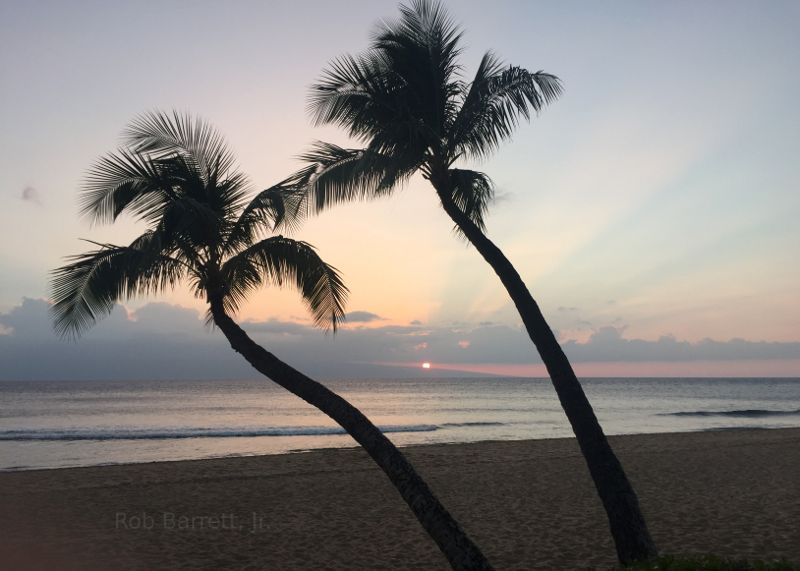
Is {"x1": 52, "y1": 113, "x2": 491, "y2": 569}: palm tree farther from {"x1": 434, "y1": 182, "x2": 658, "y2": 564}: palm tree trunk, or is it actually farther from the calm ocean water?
the calm ocean water

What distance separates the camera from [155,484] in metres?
16.3

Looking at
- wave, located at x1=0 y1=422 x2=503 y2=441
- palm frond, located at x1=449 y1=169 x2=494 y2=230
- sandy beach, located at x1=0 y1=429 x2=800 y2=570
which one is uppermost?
palm frond, located at x1=449 y1=169 x2=494 y2=230

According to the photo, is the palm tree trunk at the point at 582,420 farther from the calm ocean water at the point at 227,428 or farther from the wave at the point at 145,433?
the wave at the point at 145,433

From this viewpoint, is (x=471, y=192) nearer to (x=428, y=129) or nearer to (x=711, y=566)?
(x=428, y=129)

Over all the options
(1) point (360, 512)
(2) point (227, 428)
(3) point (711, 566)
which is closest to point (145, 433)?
(2) point (227, 428)

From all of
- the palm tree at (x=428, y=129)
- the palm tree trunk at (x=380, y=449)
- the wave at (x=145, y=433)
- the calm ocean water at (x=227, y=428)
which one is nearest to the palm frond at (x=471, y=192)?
the palm tree at (x=428, y=129)

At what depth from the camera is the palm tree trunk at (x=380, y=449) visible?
20.1 ft

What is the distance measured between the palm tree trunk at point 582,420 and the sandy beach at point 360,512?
267 cm

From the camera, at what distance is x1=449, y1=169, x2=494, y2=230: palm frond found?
348 inches

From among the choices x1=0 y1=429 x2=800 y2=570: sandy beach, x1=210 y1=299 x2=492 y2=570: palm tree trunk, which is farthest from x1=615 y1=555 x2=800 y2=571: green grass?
x1=0 y1=429 x2=800 y2=570: sandy beach

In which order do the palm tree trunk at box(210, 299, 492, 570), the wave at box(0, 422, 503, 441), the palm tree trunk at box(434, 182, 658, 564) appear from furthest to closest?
the wave at box(0, 422, 503, 441) < the palm tree trunk at box(434, 182, 658, 564) < the palm tree trunk at box(210, 299, 492, 570)

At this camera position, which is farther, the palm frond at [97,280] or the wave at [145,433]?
the wave at [145,433]

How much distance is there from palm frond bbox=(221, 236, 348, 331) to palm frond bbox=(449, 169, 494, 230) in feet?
6.98

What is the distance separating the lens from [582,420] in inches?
278
